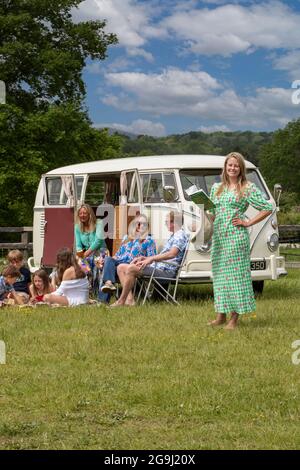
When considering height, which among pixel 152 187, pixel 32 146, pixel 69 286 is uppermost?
pixel 32 146

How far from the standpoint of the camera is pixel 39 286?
11336mm

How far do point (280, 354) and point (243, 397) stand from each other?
1.62m

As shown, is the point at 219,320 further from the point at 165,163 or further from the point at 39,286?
the point at 165,163

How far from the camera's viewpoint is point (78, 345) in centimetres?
792

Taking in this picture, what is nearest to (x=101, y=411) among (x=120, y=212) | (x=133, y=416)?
(x=133, y=416)

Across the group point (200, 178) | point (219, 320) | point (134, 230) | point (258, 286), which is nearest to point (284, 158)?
point (258, 286)

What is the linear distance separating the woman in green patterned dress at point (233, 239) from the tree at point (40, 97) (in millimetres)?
22058

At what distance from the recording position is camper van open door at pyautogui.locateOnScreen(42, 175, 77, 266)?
541 inches

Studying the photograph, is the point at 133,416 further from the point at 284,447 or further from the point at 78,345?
the point at 78,345

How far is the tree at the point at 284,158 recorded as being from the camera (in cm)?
7969

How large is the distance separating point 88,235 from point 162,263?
6.38ft

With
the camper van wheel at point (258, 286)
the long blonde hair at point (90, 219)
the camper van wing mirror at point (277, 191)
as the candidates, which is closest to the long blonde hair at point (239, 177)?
the long blonde hair at point (90, 219)

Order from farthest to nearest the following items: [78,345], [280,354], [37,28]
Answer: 1. [37,28]
2. [78,345]
3. [280,354]

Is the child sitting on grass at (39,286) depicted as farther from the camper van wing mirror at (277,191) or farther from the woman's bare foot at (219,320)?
the camper van wing mirror at (277,191)
